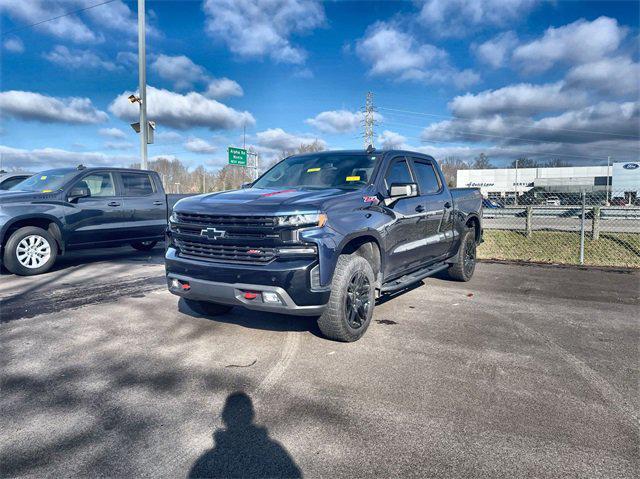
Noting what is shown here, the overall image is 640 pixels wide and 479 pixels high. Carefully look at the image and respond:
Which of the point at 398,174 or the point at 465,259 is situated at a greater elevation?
the point at 398,174

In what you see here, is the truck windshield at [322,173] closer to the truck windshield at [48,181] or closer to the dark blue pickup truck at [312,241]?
the dark blue pickup truck at [312,241]

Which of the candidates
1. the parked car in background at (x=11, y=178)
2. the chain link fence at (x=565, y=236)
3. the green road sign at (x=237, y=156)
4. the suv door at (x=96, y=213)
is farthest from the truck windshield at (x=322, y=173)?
the green road sign at (x=237, y=156)

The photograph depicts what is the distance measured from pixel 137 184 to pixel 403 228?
6.48 metres

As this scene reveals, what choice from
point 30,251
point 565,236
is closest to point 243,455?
point 30,251

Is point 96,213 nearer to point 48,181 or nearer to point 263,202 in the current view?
point 48,181

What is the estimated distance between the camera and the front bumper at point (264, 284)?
12.0ft

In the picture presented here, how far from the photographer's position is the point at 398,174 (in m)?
5.33

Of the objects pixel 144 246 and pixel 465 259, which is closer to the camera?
pixel 465 259

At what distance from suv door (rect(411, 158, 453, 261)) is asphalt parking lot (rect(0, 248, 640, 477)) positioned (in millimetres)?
848

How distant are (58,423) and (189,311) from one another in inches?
99.7

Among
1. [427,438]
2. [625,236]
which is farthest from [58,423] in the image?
[625,236]

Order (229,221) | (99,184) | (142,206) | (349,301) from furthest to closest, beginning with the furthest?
(142,206)
(99,184)
(349,301)
(229,221)

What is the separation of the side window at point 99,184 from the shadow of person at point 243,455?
7006 mm

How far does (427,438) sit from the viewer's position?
2645 mm
